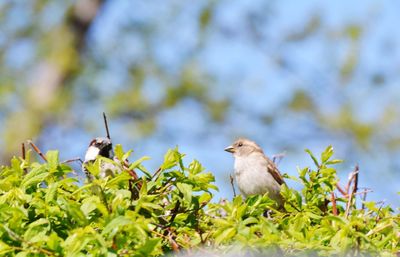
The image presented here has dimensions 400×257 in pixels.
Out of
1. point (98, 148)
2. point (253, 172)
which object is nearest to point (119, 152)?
point (98, 148)

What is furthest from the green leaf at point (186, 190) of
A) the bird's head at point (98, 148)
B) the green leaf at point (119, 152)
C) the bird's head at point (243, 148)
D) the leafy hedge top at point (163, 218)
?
the bird's head at point (243, 148)

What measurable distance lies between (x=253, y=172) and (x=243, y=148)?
415 mm

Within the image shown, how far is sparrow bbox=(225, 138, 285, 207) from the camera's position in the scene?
5.45 metres

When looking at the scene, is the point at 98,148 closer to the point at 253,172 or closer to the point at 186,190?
the point at 186,190

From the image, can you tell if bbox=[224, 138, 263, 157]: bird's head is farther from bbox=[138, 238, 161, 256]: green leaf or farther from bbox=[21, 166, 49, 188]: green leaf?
bbox=[138, 238, 161, 256]: green leaf

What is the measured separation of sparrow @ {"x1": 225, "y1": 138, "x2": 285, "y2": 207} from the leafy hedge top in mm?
2648

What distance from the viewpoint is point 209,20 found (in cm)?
1612

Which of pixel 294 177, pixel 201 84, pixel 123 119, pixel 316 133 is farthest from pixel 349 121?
pixel 294 177

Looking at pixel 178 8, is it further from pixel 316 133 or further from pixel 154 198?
pixel 154 198

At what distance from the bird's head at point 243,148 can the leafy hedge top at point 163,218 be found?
Answer: 126 inches

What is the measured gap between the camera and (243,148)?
20.0 ft

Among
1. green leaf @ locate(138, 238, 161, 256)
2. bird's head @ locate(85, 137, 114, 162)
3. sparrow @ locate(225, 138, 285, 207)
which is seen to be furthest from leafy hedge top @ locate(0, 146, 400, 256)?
sparrow @ locate(225, 138, 285, 207)

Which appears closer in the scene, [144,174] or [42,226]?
[42,226]

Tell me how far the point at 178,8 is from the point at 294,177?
13.9m
